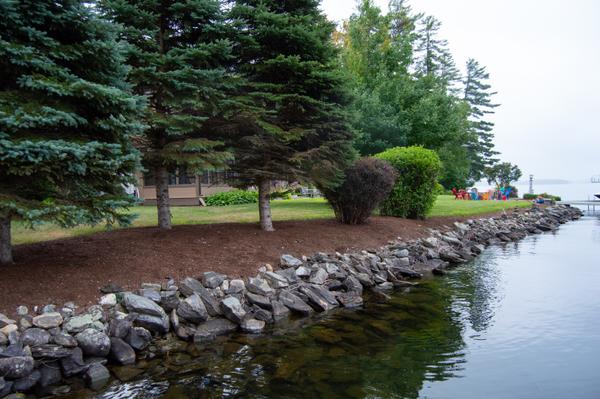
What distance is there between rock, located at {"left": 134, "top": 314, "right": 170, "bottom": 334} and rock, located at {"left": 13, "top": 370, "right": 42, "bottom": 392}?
1.27 meters

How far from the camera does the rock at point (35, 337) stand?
4617mm

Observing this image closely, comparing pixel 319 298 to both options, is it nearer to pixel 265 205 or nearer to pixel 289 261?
pixel 289 261

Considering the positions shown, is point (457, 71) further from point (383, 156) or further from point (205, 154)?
point (205, 154)

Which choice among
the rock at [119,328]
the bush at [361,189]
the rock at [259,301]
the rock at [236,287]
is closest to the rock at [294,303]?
the rock at [259,301]

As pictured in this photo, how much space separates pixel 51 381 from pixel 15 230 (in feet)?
21.7

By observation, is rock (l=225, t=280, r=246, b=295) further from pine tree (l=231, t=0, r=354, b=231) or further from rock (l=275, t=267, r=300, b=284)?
pine tree (l=231, t=0, r=354, b=231)

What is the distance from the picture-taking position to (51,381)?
14.5 feet

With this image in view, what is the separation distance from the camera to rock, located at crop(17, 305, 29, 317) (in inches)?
193

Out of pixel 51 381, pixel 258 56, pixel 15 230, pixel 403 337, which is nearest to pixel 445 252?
pixel 403 337

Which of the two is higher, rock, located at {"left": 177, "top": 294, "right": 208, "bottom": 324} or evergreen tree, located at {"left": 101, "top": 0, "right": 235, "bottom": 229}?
evergreen tree, located at {"left": 101, "top": 0, "right": 235, "bottom": 229}

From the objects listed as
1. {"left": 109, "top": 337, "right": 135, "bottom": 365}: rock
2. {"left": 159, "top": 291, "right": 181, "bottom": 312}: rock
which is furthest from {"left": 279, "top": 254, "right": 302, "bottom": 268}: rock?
{"left": 109, "top": 337, "right": 135, "bottom": 365}: rock

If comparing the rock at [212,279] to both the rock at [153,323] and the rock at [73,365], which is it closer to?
the rock at [153,323]

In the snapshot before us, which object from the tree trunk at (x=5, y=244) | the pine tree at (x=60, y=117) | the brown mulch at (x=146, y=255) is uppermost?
the pine tree at (x=60, y=117)

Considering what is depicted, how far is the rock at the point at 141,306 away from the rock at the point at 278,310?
A: 68.7 inches
